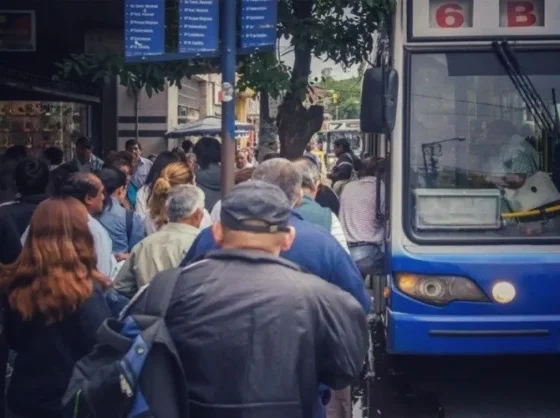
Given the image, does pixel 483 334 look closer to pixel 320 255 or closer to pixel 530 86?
pixel 530 86

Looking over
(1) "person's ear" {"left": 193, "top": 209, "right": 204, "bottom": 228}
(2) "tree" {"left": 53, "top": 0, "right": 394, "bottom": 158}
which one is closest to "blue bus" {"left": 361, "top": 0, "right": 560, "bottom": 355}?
(2) "tree" {"left": 53, "top": 0, "right": 394, "bottom": 158}

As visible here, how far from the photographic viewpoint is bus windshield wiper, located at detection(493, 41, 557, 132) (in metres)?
6.52

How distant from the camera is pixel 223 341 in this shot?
2.89 m

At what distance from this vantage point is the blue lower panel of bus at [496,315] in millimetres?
6391

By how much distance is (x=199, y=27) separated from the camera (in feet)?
22.5

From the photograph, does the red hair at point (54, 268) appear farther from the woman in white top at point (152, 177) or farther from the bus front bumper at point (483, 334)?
the woman in white top at point (152, 177)

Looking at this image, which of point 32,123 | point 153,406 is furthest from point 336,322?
point 32,123

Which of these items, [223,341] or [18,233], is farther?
[18,233]

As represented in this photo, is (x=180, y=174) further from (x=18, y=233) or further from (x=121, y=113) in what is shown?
(x=121, y=113)

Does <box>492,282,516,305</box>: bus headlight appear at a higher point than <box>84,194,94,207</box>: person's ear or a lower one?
lower

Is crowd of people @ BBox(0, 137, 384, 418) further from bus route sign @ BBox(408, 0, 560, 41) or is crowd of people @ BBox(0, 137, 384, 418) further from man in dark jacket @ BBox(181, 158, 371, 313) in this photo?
bus route sign @ BBox(408, 0, 560, 41)

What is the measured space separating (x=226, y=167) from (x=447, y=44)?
1.71 meters

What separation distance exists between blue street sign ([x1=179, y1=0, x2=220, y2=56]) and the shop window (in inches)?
496

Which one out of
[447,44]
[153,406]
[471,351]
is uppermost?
[447,44]
